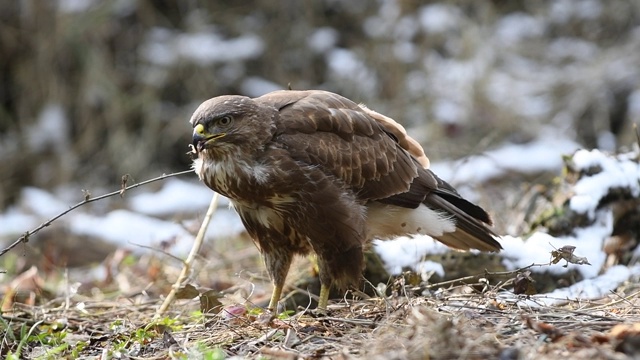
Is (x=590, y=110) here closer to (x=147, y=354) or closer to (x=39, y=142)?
(x=39, y=142)

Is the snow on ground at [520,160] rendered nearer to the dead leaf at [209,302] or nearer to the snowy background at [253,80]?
the snowy background at [253,80]

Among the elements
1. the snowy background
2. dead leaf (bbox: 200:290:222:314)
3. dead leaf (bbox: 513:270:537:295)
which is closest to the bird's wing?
dead leaf (bbox: 200:290:222:314)

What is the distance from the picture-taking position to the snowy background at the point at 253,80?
10.3 metres

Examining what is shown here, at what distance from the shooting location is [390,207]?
491cm

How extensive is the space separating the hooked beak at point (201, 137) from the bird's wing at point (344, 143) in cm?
32

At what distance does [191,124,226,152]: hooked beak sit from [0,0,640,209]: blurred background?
18.2 feet

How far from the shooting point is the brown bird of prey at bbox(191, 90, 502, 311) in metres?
4.28

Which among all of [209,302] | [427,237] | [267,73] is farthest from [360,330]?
[267,73]

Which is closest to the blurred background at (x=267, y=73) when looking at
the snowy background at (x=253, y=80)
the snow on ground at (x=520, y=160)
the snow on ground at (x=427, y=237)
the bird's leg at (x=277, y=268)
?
the snowy background at (x=253, y=80)

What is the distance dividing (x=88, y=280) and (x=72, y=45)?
180 inches

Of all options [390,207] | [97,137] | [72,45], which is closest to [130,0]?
[72,45]

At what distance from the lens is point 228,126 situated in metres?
4.28

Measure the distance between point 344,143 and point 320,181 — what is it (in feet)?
1.08

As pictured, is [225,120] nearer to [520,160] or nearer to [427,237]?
[427,237]
